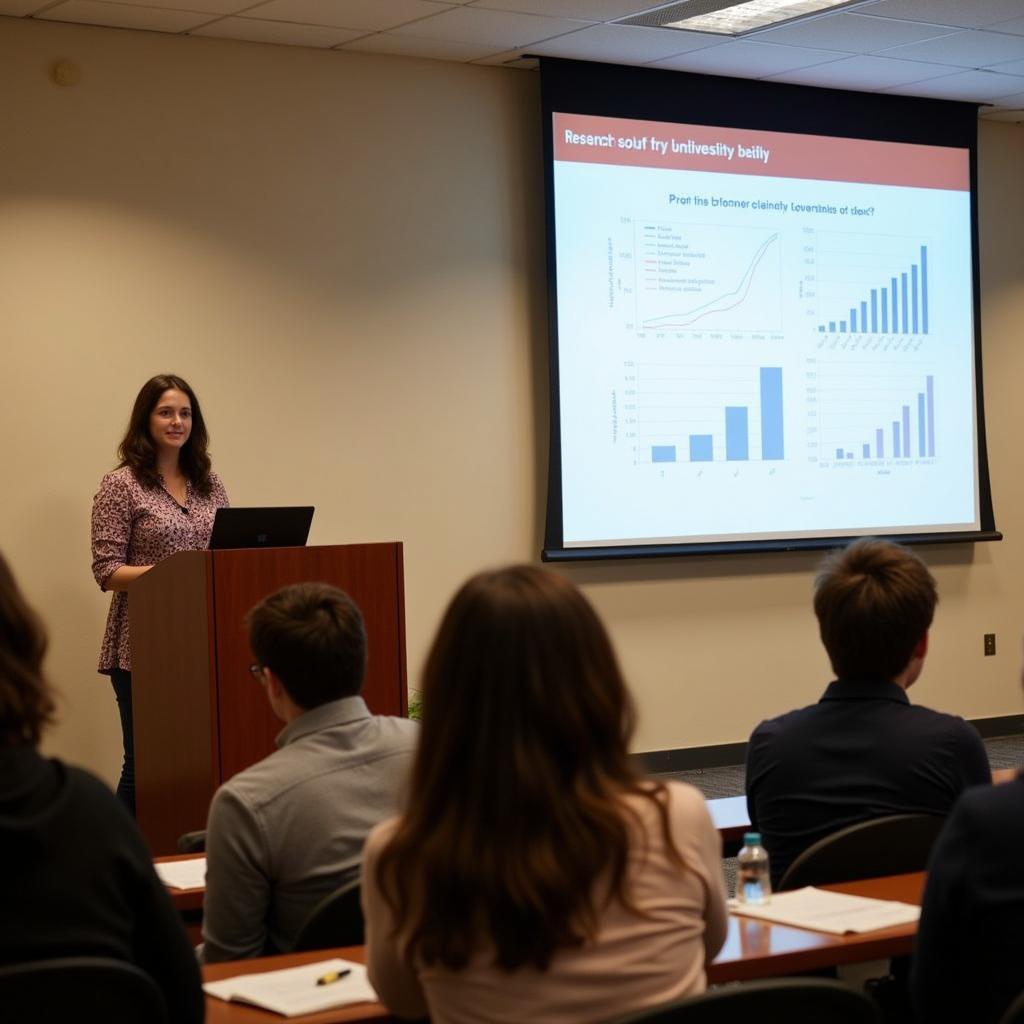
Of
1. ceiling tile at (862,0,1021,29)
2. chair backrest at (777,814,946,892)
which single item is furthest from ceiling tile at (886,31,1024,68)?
chair backrest at (777,814,946,892)

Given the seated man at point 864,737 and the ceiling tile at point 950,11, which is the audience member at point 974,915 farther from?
the ceiling tile at point 950,11

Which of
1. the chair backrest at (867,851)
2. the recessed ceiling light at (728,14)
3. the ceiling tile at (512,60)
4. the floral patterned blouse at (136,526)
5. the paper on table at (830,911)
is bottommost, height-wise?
the paper on table at (830,911)

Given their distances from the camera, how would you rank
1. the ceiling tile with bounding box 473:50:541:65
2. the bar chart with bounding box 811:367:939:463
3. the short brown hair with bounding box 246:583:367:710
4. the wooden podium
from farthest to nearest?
1. the bar chart with bounding box 811:367:939:463
2. the ceiling tile with bounding box 473:50:541:65
3. the wooden podium
4. the short brown hair with bounding box 246:583:367:710

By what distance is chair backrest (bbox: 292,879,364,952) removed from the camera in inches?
88.0

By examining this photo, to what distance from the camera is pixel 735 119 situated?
6875mm

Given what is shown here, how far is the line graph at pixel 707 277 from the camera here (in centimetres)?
666

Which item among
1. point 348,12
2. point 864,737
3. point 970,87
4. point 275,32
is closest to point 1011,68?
point 970,87

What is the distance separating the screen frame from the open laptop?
7.71ft

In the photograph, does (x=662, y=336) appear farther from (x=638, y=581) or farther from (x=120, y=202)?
(x=120, y=202)

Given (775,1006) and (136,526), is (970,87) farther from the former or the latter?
(775,1006)

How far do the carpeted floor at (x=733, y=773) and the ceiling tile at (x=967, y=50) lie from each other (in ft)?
9.85

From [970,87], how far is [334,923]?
20.2ft

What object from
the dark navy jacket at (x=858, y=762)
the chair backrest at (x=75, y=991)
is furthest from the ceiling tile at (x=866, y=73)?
the chair backrest at (x=75, y=991)

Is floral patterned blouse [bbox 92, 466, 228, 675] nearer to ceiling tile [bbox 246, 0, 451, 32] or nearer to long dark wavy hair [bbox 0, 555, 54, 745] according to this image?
ceiling tile [bbox 246, 0, 451, 32]
